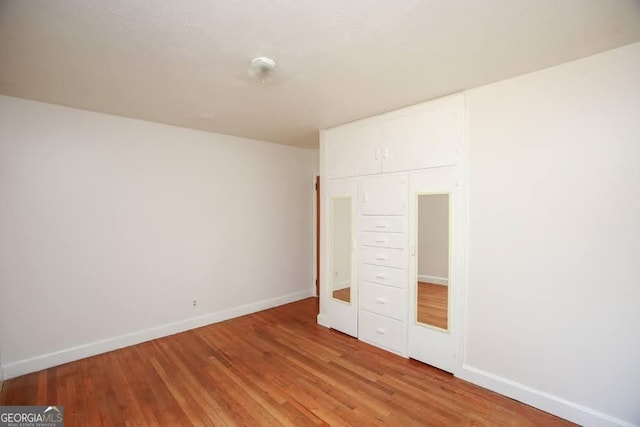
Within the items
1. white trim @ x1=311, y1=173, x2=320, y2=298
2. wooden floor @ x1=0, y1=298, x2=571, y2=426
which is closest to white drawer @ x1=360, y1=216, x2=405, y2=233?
wooden floor @ x1=0, y1=298, x2=571, y2=426

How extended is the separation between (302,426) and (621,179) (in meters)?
2.74

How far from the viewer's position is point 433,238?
2.79 m

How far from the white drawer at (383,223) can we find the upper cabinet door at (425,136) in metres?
0.53

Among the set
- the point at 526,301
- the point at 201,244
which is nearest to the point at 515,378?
the point at 526,301

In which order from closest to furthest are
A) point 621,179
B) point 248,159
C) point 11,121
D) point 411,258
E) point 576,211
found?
point 621,179
point 576,211
point 11,121
point 411,258
point 248,159

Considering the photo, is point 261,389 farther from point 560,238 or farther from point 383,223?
point 560,238

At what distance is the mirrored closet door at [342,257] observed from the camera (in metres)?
3.46

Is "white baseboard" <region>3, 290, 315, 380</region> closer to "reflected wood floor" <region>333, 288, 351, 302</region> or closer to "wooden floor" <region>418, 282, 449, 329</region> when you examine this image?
"reflected wood floor" <region>333, 288, 351, 302</region>

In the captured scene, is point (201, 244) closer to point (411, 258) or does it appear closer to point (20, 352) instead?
point (20, 352)

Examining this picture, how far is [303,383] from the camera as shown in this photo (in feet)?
8.17

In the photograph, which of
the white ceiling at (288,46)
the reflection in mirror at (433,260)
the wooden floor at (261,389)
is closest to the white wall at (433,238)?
the reflection in mirror at (433,260)

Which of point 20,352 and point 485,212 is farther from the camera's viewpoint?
point 20,352

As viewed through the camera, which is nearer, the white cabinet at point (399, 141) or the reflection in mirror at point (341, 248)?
the white cabinet at point (399, 141)

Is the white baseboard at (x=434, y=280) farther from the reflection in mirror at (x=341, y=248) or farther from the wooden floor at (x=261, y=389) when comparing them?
the reflection in mirror at (x=341, y=248)
